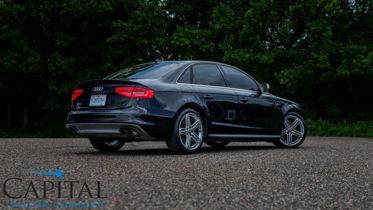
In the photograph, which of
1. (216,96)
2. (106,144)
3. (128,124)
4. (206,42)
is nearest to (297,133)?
(216,96)

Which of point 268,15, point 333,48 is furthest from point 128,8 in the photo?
point 333,48

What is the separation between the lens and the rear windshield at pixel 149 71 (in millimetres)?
8922

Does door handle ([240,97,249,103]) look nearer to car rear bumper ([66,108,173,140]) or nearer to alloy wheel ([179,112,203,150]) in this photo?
alloy wheel ([179,112,203,150])

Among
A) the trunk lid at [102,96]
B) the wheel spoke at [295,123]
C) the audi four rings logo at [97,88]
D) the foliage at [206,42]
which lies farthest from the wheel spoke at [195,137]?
the foliage at [206,42]

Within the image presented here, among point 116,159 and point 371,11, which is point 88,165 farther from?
point 371,11

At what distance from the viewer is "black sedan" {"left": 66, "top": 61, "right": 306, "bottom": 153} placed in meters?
8.40

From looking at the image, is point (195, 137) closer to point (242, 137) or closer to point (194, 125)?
point (194, 125)

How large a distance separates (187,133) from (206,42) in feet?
61.8

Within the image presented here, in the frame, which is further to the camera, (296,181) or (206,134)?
(206,134)

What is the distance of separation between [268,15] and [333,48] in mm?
3240

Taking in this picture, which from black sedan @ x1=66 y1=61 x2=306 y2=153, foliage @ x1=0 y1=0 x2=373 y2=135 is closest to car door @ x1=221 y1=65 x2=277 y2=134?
black sedan @ x1=66 y1=61 x2=306 y2=153

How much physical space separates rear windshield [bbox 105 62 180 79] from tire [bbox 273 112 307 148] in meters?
2.81

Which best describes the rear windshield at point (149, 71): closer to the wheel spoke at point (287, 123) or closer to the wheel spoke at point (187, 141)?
the wheel spoke at point (187, 141)

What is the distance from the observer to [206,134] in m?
9.24
